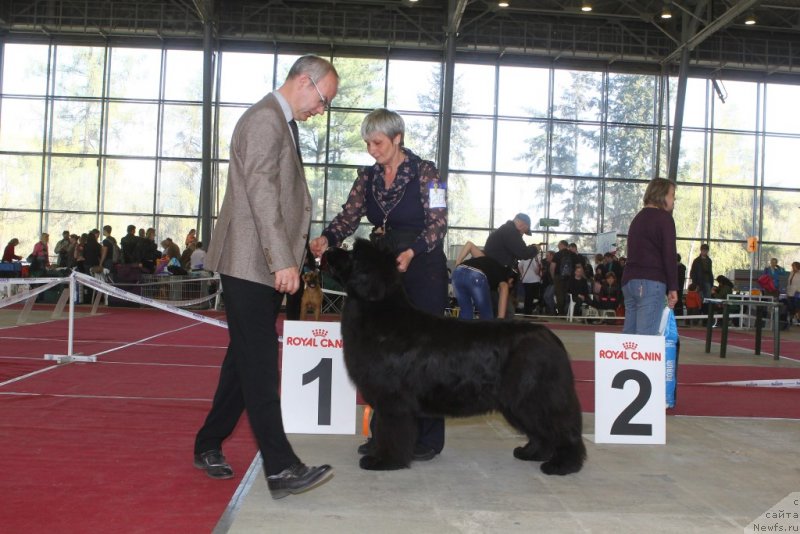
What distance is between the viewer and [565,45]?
66.3 ft

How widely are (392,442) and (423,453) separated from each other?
339mm

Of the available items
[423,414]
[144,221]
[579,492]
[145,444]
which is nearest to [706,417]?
[579,492]

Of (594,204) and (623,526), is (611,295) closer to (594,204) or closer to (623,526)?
(594,204)

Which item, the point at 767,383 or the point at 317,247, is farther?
the point at 767,383

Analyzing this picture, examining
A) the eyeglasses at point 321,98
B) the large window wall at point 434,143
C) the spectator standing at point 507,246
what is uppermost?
the large window wall at point 434,143

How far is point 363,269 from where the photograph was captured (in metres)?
3.22

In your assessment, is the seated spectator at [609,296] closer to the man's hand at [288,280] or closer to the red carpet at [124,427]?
the red carpet at [124,427]

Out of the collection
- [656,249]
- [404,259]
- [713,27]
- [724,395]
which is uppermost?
[713,27]

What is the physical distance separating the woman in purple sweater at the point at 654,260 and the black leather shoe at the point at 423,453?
1985mm

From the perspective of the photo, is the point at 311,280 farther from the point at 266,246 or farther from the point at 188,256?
the point at 266,246

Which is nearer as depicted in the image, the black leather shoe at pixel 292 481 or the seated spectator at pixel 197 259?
the black leather shoe at pixel 292 481

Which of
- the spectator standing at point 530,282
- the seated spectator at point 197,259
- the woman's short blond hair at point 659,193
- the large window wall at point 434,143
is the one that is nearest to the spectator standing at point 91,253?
the seated spectator at point 197,259

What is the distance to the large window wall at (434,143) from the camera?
65.7ft

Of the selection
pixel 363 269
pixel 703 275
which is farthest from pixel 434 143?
pixel 363 269
